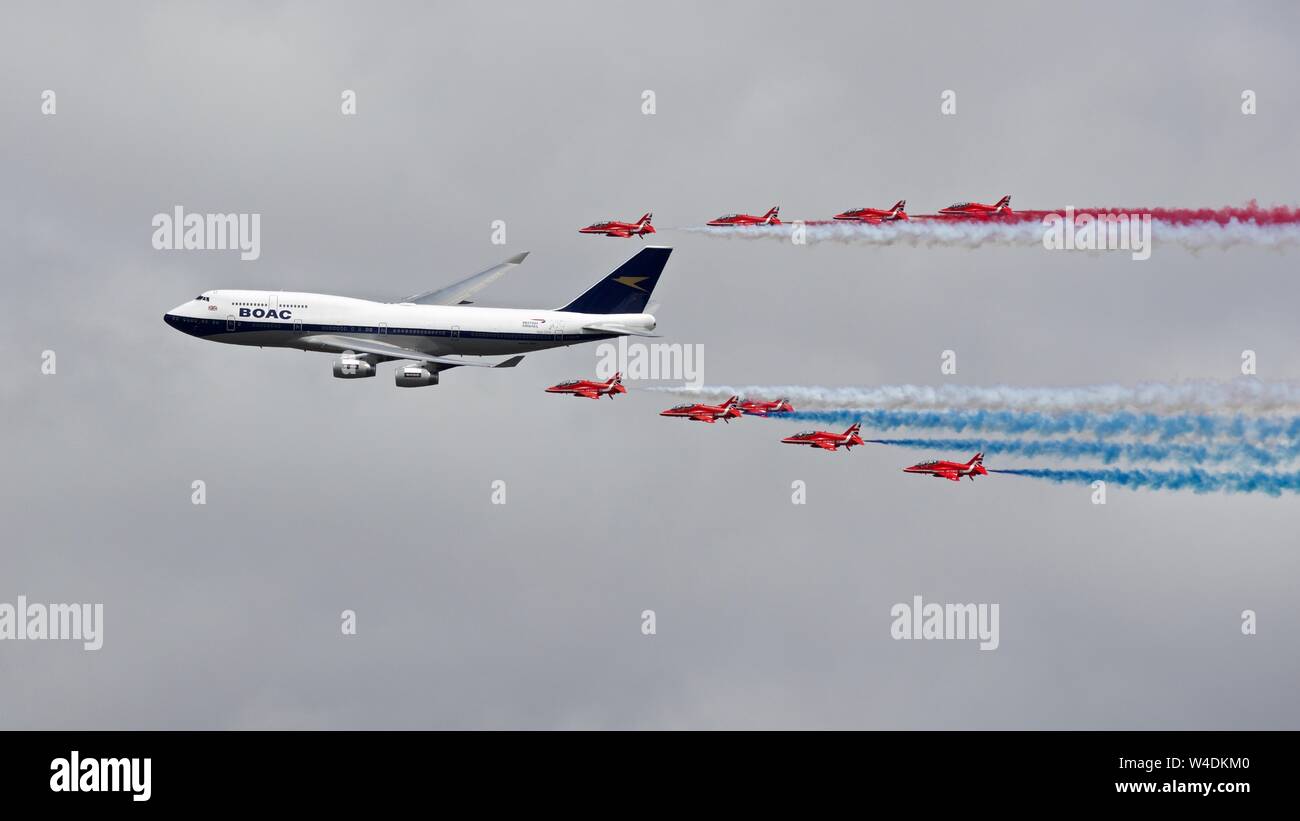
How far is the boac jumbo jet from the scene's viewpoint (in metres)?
173

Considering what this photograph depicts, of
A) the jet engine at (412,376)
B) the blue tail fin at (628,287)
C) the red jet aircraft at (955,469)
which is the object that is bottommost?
the red jet aircraft at (955,469)

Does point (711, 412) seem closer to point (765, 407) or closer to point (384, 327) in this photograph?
point (765, 407)

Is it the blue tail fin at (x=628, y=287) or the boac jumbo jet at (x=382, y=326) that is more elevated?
the blue tail fin at (x=628, y=287)

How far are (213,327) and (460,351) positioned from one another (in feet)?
53.9

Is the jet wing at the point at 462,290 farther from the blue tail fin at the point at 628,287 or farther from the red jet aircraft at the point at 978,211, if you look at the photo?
the red jet aircraft at the point at 978,211

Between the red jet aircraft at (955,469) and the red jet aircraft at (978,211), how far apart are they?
15544mm

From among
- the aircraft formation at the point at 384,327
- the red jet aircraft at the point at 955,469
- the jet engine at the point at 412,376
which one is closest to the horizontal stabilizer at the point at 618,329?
the aircraft formation at the point at 384,327

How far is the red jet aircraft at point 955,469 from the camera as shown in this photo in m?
156

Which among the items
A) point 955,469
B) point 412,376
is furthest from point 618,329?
point 955,469

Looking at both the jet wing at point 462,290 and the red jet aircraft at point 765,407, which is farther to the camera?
the jet wing at point 462,290

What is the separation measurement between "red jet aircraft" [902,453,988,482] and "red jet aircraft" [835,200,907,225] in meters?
17.5

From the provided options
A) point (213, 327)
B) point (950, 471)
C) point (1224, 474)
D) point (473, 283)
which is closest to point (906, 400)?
point (950, 471)
